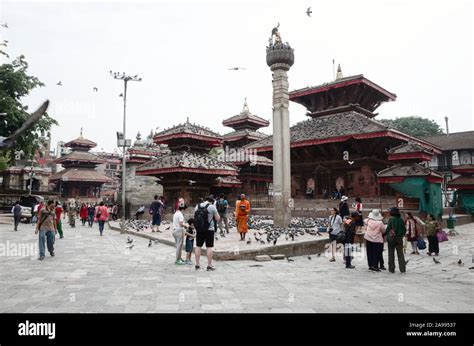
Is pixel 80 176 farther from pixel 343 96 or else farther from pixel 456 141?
pixel 456 141

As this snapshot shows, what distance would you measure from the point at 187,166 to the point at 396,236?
1721cm

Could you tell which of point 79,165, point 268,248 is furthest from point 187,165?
point 79,165

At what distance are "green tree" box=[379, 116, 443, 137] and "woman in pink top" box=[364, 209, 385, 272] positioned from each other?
184 ft

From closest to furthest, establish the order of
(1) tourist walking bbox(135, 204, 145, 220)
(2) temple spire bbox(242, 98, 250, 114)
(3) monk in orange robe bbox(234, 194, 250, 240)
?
1. (3) monk in orange robe bbox(234, 194, 250, 240)
2. (1) tourist walking bbox(135, 204, 145, 220)
3. (2) temple spire bbox(242, 98, 250, 114)

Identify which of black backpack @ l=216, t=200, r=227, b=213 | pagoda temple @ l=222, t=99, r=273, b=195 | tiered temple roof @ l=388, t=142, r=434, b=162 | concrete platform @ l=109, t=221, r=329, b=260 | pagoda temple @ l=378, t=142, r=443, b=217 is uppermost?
pagoda temple @ l=222, t=99, r=273, b=195

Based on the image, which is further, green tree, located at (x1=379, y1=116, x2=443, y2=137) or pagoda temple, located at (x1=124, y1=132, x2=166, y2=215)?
green tree, located at (x1=379, y1=116, x2=443, y2=137)

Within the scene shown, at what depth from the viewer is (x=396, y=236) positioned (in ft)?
28.2

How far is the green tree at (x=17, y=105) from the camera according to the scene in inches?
928

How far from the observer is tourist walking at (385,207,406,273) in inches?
338

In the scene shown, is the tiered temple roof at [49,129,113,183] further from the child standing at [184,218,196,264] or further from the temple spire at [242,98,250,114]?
the child standing at [184,218,196,264]

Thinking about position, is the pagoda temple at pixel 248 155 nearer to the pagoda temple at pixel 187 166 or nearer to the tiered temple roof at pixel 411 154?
the pagoda temple at pixel 187 166

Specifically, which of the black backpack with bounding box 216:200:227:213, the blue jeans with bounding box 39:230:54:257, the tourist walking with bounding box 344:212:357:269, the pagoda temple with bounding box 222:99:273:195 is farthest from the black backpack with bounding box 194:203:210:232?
the pagoda temple with bounding box 222:99:273:195
